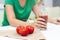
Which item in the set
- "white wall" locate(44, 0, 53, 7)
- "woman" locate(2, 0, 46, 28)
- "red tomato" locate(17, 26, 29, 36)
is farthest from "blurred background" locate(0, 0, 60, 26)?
"red tomato" locate(17, 26, 29, 36)

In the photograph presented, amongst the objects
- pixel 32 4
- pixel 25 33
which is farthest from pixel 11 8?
pixel 25 33

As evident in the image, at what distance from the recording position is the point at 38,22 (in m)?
1.12

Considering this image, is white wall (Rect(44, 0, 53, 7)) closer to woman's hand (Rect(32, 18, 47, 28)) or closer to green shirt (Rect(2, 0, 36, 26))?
green shirt (Rect(2, 0, 36, 26))

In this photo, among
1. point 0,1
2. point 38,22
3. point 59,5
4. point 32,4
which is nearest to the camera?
point 38,22

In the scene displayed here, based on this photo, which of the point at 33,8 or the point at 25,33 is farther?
the point at 33,8

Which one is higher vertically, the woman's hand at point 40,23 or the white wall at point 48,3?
the white wall at point 48,3

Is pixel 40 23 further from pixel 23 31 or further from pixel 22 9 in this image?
pixel 22 9

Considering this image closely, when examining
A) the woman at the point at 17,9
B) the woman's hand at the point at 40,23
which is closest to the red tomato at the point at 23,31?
the woman's hand at the point at 40,23

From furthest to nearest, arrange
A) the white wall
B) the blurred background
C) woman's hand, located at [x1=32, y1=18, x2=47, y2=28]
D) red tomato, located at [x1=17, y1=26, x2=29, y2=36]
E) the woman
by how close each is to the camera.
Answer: the white wall < the blurred background < the woman < woman's hand, located at [x1=32, y1=18, x2=47, y2=28] < red tomato, located at [x1=17, y1=26, x2=29, y2=36]

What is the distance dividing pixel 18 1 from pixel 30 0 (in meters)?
0.15

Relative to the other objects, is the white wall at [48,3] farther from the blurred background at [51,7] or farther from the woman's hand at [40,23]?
the woman's hand at [40,23]

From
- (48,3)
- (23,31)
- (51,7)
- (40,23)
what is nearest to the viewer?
(23,31)

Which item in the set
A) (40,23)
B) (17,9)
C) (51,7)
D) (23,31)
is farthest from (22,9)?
(51,7)

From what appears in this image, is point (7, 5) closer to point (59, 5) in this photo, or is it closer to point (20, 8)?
point (20, 8)
